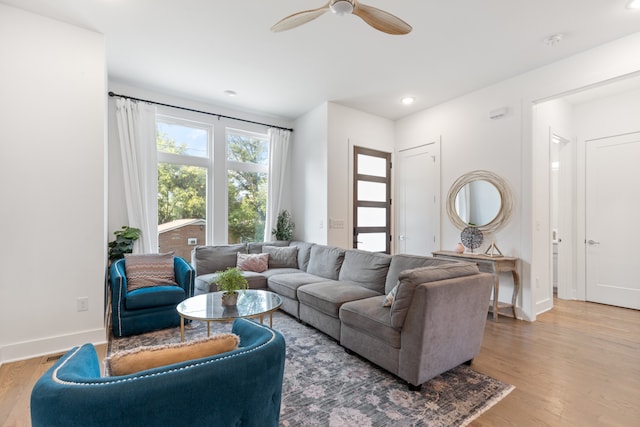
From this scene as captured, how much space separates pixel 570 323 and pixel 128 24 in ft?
18.9

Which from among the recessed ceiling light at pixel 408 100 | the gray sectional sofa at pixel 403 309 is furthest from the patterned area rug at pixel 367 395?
the recessed ceiling light at pixel 408 100

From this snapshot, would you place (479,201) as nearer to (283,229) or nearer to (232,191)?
(283,229)

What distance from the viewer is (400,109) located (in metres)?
4.99

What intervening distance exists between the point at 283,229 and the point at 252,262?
3.35 ft

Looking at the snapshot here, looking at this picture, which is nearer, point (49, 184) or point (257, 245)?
point (49, 184)

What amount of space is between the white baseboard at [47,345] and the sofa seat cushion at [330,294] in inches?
80.2

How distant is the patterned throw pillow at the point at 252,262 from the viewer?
4298mm

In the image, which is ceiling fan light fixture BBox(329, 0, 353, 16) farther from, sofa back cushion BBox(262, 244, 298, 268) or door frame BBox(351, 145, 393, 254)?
sofa back cushion BBox(262, 244, 298, 268)

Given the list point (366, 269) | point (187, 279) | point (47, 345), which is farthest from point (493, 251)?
point (47, 345)

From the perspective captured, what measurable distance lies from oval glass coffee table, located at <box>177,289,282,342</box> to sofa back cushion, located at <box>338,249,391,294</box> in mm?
1044

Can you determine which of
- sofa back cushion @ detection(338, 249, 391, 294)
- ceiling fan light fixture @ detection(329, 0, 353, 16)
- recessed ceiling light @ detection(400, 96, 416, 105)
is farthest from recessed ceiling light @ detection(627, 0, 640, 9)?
Answer: sofa back cushion @ detection(338, 249, 391, 294)

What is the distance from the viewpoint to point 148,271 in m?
3.39

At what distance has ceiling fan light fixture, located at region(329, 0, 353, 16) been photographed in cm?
192

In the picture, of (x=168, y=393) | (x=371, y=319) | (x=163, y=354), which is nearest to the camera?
(x=168, y=393)
